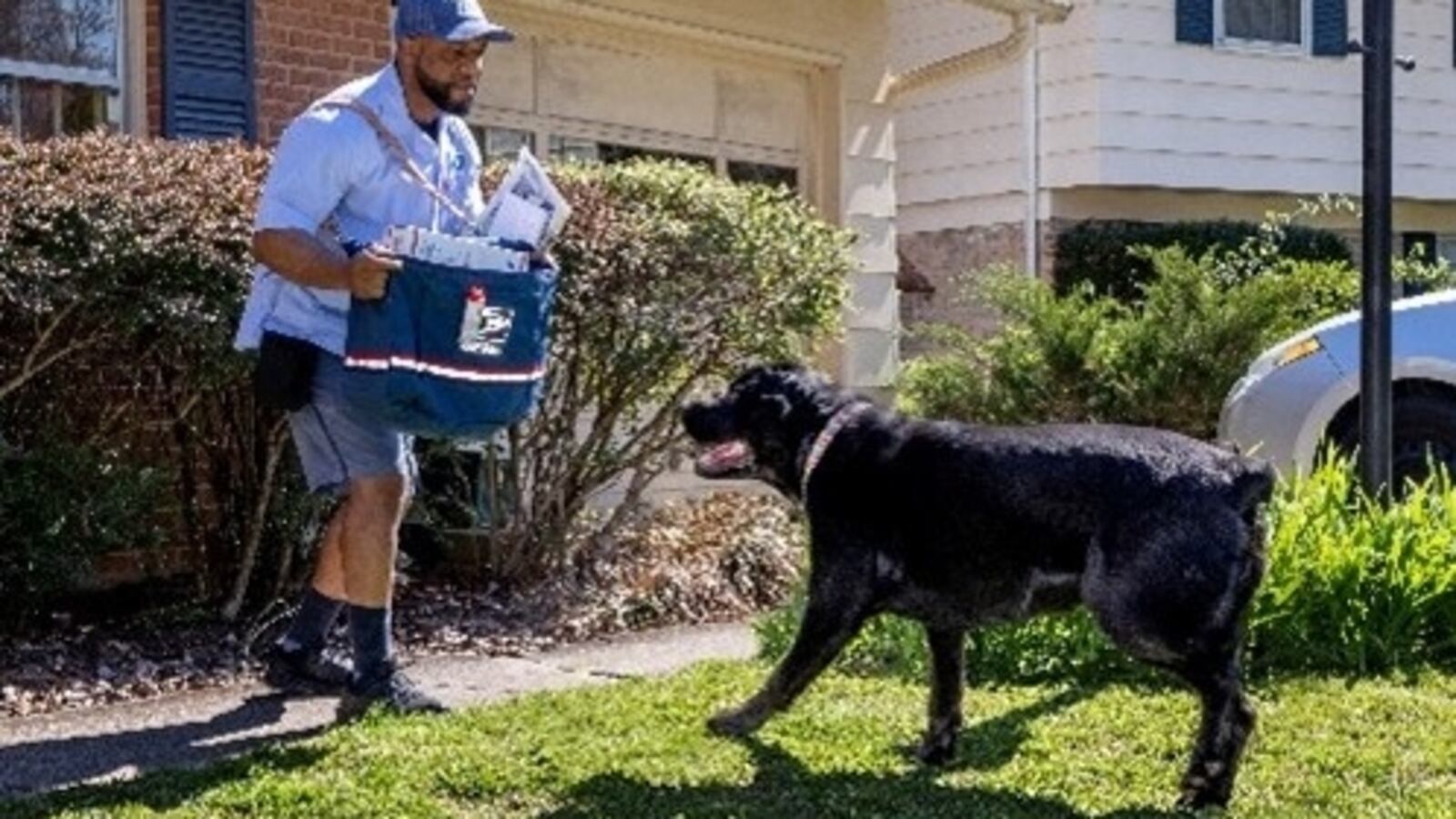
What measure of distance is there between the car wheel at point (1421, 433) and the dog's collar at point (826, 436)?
4.13 metres

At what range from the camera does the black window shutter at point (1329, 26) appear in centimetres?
1612

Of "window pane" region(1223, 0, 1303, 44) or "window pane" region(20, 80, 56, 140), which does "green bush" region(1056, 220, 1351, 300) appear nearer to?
"window pane" region(1223, 0, 1303, 44)

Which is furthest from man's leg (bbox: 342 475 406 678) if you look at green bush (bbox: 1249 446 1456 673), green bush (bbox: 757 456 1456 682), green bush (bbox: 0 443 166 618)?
green bush (bbox: 1249 446 1456 673)

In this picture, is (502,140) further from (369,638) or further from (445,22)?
(369,638)

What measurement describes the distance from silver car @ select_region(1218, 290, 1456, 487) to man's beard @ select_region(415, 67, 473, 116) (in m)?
4.22

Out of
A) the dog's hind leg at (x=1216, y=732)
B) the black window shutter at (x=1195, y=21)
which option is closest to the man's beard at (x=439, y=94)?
the dog's hind leg at (x=1216, y=732)

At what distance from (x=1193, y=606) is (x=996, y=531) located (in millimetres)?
500

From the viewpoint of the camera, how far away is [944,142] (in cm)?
1658

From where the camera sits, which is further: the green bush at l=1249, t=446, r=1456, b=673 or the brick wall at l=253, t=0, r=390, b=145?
the brick wall at l=253, t=0, r=390, b=145

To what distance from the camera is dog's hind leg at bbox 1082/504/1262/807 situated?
490cm

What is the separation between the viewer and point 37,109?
821 centimetres

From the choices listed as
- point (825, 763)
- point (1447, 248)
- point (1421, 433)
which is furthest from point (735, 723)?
point (1447, 248)

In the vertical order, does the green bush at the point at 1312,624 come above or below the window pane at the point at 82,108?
below

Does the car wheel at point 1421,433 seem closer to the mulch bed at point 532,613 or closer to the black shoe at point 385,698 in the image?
the mulch bed at point 532,613
